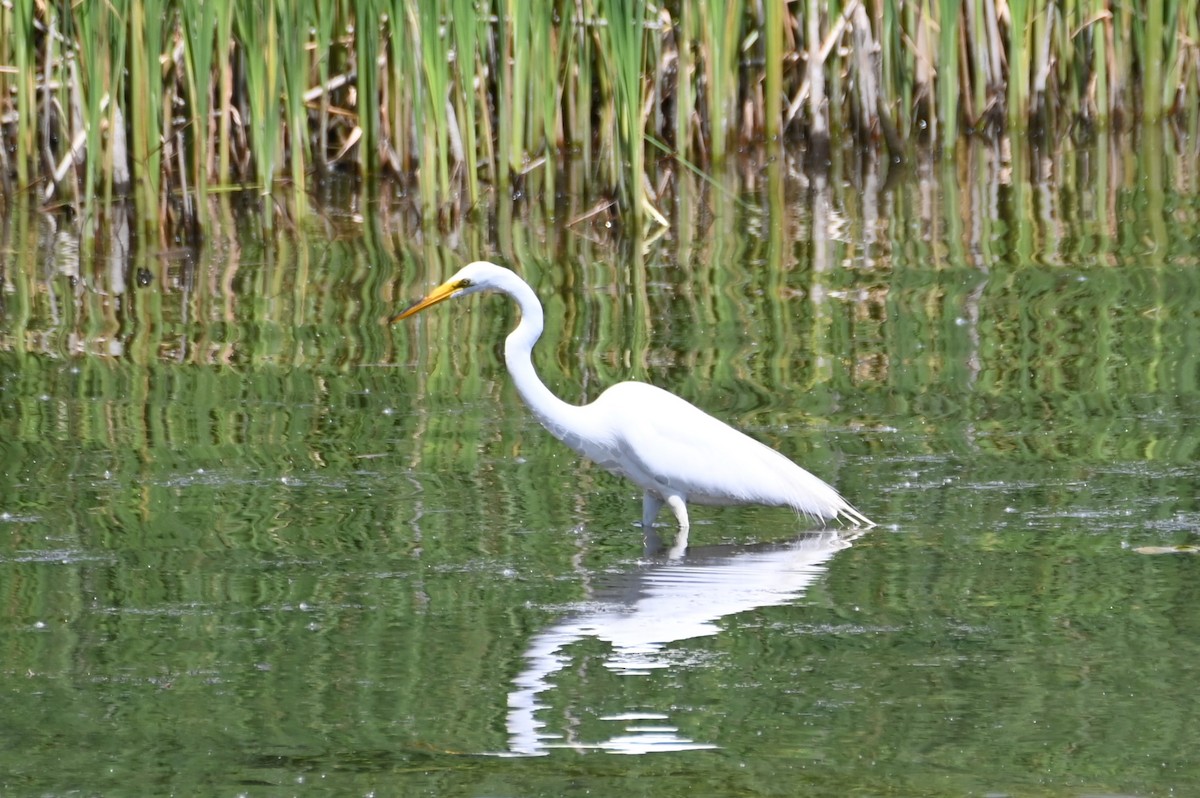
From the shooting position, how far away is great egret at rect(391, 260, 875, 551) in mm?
5887

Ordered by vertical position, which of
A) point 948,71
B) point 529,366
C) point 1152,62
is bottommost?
point 529,366

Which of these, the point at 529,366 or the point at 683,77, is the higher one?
the point at 683,77

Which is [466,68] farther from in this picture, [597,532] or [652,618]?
[652,618]

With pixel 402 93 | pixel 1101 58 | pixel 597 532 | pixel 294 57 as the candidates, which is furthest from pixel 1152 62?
pixel 597 532

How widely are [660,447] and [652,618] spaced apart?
96cm

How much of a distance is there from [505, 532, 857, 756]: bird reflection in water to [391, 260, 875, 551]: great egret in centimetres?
17

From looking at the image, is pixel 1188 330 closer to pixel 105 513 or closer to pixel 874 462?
pixel 874 462

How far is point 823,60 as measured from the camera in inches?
497

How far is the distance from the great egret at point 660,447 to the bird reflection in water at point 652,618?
17 cm

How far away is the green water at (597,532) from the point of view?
13.5 feet

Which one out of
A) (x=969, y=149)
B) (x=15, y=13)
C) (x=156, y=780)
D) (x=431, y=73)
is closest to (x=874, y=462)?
(x=156, y=780)

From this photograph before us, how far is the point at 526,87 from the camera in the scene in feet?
36.7

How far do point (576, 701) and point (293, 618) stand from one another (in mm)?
956

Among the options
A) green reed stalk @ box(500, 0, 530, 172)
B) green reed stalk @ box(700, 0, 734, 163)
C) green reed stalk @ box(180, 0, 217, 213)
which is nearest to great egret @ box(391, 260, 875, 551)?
green reed stalk @ box(180, 0, 217, 213)
